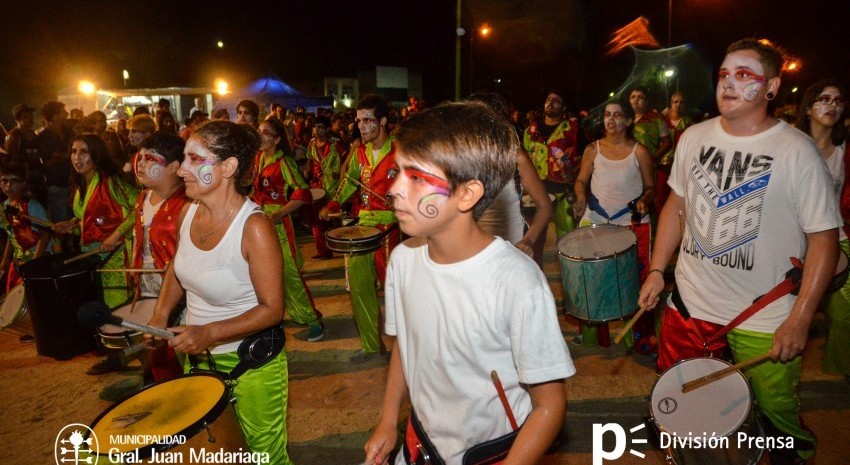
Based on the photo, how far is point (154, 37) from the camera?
35344 millimetres

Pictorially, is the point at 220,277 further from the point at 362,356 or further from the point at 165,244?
the point at 362,356

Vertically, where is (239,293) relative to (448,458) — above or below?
above

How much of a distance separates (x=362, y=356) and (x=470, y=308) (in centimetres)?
392

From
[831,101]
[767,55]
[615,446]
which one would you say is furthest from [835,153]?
[615,446]

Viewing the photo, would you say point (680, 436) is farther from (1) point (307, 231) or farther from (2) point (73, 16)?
(2) point (73, 16)

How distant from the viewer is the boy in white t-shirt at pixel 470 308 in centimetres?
164

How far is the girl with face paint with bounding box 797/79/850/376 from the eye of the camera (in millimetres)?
4371

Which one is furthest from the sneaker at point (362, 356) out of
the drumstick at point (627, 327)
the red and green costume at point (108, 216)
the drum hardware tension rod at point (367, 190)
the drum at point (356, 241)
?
the drumstick at point (627, 327)

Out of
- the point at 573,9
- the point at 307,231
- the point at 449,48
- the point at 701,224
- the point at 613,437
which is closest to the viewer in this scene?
the point at 701,224

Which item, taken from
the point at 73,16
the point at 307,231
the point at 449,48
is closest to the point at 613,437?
the point at 307,231

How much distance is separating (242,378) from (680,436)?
2229mm

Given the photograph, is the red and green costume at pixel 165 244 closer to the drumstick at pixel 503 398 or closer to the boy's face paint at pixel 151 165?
the boy's face paint at pixel 151 165

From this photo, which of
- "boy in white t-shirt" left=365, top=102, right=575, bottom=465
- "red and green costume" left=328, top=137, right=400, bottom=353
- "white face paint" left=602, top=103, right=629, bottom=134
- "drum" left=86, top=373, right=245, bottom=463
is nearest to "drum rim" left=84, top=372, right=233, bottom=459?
"drum" left=86, top=373, right=245, bottom=463

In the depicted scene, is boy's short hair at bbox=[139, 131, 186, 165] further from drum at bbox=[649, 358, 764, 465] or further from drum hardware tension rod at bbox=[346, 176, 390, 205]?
drum at bbox=[649, 358, 764, 465]
